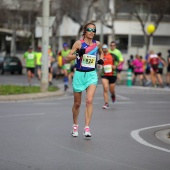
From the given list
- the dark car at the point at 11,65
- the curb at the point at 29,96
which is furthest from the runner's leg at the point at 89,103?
the dark car at the point at 11,65

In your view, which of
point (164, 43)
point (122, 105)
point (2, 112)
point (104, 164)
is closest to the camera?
point (104, 164)

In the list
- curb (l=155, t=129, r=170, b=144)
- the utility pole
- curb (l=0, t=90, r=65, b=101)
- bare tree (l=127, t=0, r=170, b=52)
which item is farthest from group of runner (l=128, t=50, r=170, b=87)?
bare tree (l=127, t=0, r=170, b=52)

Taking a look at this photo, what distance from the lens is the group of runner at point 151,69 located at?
28.8m

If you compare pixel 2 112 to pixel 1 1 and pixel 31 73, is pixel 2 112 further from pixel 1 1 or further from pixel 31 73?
pixel 1 1

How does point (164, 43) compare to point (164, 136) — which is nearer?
point (164, 136)

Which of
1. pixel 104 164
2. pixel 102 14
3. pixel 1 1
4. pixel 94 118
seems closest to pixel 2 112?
pixel 94 118

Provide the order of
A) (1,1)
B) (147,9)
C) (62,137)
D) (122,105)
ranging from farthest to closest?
(147,9), (1,1), (122,105), (62,137)

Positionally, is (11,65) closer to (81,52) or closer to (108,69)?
(108,69)

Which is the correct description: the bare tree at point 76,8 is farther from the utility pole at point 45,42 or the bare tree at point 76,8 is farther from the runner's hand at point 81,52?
the runner's hand at point 81,52

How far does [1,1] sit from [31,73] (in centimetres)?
2590

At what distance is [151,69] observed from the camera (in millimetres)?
29141

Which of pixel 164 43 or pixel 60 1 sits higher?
pixel 60 1

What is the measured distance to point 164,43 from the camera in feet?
202

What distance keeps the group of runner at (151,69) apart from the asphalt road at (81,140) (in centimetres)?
1178
